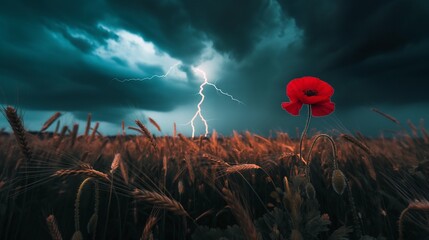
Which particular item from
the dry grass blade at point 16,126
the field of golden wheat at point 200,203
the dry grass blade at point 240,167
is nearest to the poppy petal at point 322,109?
the field of golden wheat at point 200,203

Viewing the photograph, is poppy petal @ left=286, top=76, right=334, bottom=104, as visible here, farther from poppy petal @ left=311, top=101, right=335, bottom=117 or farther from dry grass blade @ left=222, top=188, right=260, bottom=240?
dry grass blade @ left=222, top=188, right=260, bottom=240

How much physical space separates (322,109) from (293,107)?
200 millimetres

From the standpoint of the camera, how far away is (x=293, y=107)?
2.04 meters

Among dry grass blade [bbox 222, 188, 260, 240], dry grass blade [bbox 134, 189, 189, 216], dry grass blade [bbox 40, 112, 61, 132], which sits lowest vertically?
dry grass blade [bbox 222, 188, 260, 240]

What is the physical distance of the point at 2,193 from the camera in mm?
2029

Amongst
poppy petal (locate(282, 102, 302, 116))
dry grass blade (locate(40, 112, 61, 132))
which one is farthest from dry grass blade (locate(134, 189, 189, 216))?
dry grass blade (locate(40, 112, 61, 132))

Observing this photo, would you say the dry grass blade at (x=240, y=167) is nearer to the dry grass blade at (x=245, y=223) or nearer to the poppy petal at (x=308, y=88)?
the dry grass blade at (x=245, y=223)

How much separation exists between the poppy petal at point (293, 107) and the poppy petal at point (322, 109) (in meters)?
0.11

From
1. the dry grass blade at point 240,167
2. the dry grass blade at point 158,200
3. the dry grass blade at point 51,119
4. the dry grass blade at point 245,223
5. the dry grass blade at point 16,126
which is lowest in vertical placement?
the dry grass blade at point 245,223

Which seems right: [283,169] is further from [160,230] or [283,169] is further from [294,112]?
[160,230]

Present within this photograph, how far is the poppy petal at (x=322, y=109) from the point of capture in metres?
2.07

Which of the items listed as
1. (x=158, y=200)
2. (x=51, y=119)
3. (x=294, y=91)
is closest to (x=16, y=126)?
(x=158, y=200)

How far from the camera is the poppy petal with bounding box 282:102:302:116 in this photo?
2.03 m

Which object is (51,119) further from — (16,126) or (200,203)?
(200,203)
